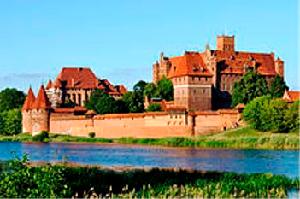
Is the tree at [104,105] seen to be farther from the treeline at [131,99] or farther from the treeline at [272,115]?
the treeline at [272,115]

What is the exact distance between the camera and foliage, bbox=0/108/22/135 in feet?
229

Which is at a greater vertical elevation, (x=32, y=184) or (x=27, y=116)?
(x=27, y=116)

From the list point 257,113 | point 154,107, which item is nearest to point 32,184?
point 257,113

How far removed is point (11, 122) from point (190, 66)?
18774mm

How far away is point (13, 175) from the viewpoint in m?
14.5

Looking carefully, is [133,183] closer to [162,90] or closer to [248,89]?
[248,89]

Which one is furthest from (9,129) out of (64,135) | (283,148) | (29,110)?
(283,148)

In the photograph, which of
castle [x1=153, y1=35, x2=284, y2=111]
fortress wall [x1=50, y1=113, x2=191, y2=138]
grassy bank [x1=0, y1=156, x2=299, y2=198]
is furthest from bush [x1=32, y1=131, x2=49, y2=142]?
grassy bank [x1=0, y1=156, x2=299, y2=198]

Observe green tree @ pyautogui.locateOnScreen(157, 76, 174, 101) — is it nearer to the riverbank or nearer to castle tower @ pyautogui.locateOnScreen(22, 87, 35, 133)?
castle tower @ pyautogui.locateOnScreen(22, 87, 35, 133)

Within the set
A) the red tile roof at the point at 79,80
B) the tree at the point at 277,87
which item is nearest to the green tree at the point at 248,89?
the tree at the point at 277,87

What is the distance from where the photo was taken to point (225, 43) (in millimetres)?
71250

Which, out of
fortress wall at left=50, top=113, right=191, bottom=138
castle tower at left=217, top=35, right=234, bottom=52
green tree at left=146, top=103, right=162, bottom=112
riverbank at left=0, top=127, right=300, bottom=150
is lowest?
riverbank at left=0, top=127, right=300, bottom=150

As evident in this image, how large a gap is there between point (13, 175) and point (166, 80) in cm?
5229

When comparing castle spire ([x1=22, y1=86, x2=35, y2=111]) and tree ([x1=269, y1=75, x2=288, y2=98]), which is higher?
tree ([x1=269, y1=75, x2=288, y2=98])
